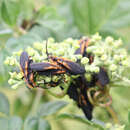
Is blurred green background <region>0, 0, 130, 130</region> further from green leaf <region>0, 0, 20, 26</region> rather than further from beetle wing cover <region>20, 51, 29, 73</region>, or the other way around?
beetle wing cover <region>20, 51, 29, 73</region>

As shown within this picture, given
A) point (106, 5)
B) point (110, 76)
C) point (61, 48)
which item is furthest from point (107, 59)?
point (106, 5)

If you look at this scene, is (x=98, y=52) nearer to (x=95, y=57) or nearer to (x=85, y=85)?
(x=95, y=57)

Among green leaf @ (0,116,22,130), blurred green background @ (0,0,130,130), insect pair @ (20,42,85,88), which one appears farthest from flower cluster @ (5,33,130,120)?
green leaf @ (0,116,22,130)

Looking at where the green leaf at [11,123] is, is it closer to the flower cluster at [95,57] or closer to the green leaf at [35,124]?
the green leaf at [35,124]

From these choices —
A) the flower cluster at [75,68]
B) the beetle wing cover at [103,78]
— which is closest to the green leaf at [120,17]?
the flower cluster at [75,68]

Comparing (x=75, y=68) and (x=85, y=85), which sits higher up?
(x=75, y=68)

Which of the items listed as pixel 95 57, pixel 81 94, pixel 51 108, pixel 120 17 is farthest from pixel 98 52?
pixel 120 17

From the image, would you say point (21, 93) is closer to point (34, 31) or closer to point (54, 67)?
point (34, 31)
